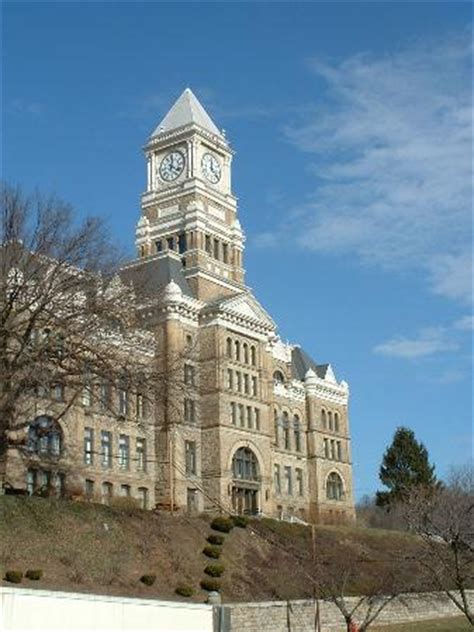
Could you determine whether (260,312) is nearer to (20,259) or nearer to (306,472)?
(306,472)

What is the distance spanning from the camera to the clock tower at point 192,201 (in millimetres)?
78750

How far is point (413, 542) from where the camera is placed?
64.8 metres

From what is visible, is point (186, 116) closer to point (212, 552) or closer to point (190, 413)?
point (190, 413)

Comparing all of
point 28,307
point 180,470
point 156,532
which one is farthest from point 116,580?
point 180,470

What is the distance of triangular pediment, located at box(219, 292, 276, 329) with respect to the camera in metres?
70.8

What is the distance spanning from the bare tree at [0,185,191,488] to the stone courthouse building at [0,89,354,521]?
21.3 ft

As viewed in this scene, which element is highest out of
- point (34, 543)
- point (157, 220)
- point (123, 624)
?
point (157, 220)

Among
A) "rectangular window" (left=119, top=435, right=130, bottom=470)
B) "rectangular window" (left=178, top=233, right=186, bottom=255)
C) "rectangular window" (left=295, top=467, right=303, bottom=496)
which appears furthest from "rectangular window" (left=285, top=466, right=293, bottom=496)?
"rectangular window" (left=178, top=233, right=186, bottom=255)

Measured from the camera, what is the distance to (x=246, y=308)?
73.1m

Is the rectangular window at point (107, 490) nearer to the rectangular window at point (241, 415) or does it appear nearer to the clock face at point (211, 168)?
the rectangular window at point (241, 415)

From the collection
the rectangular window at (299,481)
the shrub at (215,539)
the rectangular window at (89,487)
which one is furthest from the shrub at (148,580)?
the rectangular window at (299,481)

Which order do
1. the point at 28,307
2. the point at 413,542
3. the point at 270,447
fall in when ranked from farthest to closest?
the point at 270,447
the point at 413,542
the point at 28,307

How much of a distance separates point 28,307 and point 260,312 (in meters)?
35.8

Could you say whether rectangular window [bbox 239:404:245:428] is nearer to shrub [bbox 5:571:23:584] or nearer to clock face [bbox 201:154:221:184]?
clock face [bbox 201:154:221:184]
